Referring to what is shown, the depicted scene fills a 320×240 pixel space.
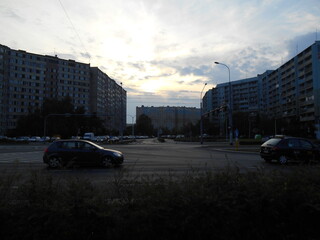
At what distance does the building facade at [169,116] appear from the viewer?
18525 cm

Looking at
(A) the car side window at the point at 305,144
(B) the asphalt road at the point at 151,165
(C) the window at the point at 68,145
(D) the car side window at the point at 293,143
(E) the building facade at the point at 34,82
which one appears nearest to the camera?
(B) the asphalt road at the point at 151,165

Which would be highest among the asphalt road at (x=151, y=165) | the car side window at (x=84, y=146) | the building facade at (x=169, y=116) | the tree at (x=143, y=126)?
the building facade at (x=169, y=116)

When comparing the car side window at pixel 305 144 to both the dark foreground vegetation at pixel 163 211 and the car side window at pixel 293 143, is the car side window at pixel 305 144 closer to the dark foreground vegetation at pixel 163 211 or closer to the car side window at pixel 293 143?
the car side window at pixel 293 143

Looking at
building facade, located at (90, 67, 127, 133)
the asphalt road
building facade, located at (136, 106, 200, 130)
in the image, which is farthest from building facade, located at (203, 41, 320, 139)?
building facade, located at (90, 67, 127, 133)

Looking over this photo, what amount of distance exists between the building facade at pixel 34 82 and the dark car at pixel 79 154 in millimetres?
84945

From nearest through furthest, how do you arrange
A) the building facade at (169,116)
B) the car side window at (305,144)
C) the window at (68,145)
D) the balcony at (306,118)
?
1. the window at (68,145)
2. the car side window at (305,144)
3. the balcony at (306,118)
4. the building facade at (169,116)

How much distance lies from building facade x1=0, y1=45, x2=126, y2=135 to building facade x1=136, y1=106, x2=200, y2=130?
199ft

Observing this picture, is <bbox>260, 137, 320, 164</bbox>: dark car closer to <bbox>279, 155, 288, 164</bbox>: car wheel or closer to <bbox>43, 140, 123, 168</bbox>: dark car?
<bbox>279, 155, 288, 164</bbox>: car wheel

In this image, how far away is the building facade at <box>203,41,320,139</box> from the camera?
84750 millimetres

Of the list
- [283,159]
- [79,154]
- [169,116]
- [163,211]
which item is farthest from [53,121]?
[169,116]

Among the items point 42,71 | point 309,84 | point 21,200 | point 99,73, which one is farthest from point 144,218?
point 99,73

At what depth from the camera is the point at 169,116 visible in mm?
186750

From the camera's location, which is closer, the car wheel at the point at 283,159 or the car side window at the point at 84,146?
the car side window at the point at 84,146

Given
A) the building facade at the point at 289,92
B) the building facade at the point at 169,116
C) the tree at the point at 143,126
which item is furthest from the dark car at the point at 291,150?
the building facade at the point at 169,116
